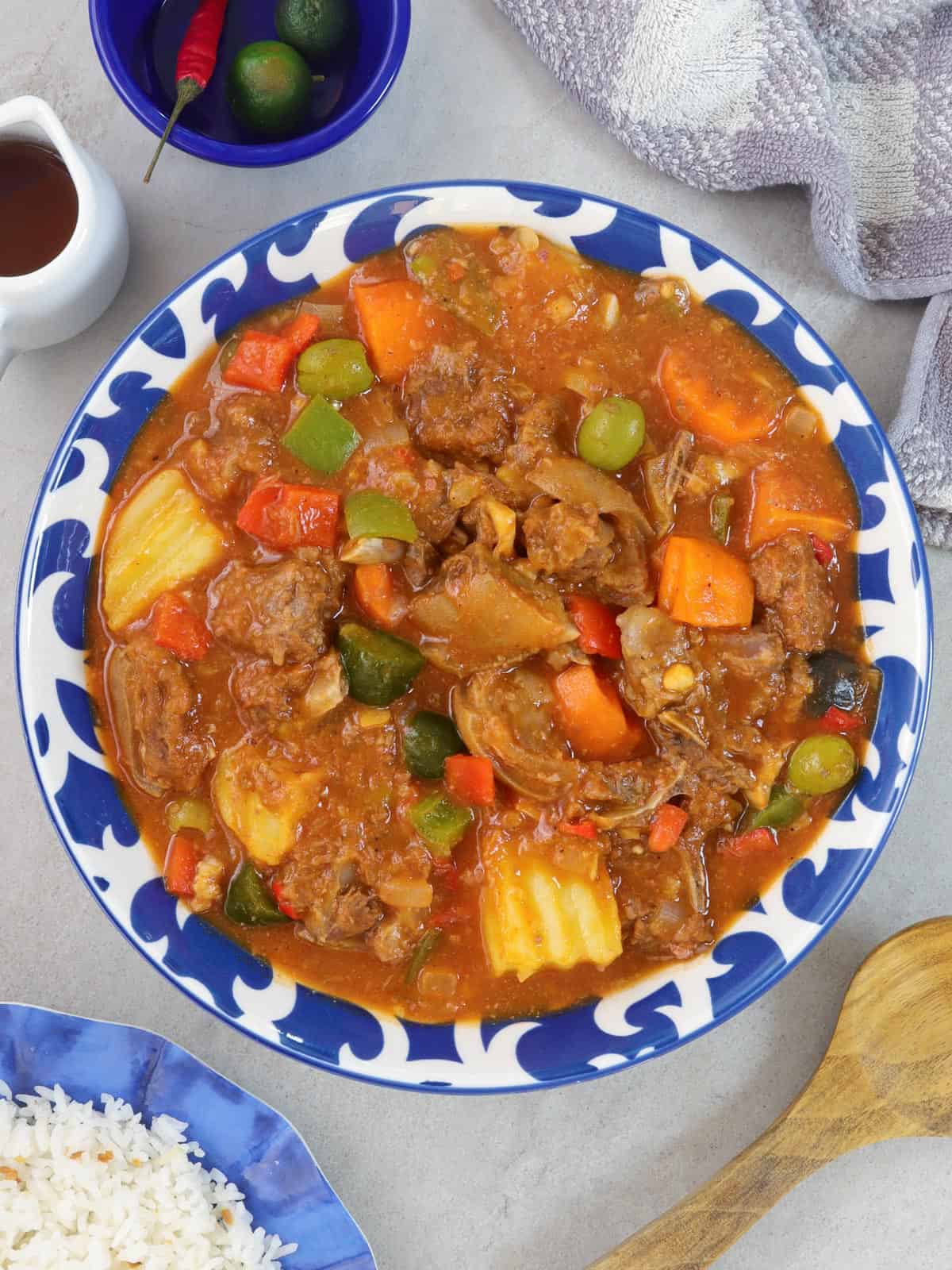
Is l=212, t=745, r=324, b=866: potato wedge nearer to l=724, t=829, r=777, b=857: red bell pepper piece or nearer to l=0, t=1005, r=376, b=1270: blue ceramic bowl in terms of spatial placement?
l=0, t=1005, r=376, b=1270: blue ceramic bowl

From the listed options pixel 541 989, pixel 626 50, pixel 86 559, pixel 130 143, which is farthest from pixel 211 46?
pixel 541 989

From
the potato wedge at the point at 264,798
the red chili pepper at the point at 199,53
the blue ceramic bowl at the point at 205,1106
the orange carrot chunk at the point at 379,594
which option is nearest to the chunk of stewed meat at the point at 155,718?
the potato wedge at the point at 264,798

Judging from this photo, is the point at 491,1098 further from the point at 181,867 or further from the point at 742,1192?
the point at 181,867

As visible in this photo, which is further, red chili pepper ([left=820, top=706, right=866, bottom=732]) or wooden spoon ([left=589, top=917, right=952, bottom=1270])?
wooden spoon ([left=589, top=917, right=952, bottom=1270])

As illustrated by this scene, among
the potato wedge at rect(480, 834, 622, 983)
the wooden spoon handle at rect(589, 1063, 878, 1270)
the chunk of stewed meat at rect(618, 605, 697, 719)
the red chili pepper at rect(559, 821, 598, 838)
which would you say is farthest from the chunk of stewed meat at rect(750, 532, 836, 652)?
the wooden spoon handle at rect(589, 1063, 878, 1270)

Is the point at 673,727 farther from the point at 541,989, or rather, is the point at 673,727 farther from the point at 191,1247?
the point at 191,1247

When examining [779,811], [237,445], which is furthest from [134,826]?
[779,811]

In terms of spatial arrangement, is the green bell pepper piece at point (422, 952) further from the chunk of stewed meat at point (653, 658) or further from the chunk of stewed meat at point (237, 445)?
the chunk of stewed meat at point (237, 445)
